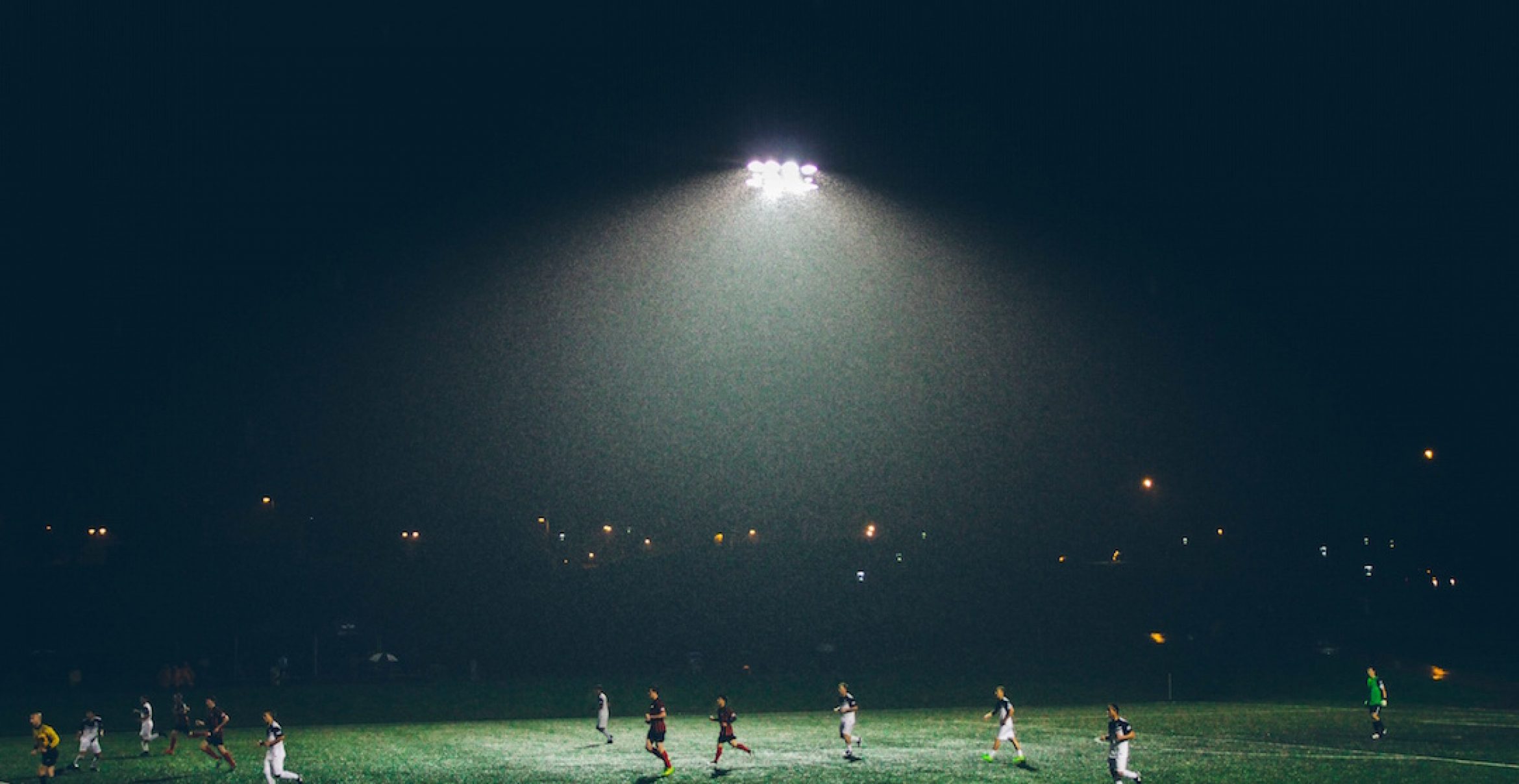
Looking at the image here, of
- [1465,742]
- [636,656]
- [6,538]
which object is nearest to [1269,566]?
[636,656]

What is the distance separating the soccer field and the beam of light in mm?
16418

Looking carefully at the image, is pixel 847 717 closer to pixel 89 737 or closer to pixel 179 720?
pixel 89 737

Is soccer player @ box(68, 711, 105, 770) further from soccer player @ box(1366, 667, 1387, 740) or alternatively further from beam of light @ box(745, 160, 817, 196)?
soccer player @ box(1366, 667, 1387, 740)

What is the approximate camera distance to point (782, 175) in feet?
117

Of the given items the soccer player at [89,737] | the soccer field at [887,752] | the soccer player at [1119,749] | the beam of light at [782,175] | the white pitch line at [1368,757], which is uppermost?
the beam of light at [782,175]

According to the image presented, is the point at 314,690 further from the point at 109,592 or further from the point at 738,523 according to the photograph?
the point at 738,523

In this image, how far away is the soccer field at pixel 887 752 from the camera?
2956 cm

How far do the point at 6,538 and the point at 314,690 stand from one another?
32.2 meters

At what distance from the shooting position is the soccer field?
2956 centimetres

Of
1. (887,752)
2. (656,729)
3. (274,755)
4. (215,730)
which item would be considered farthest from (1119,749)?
(215,730)

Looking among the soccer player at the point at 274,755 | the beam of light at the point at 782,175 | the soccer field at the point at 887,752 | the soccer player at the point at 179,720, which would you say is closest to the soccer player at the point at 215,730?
the soccer field at the point at 887,752

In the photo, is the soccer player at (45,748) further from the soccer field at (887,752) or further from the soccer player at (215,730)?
the soccer player at (215,730)

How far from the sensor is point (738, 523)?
84.5 m

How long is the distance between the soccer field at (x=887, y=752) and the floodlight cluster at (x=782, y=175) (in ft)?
53.9
